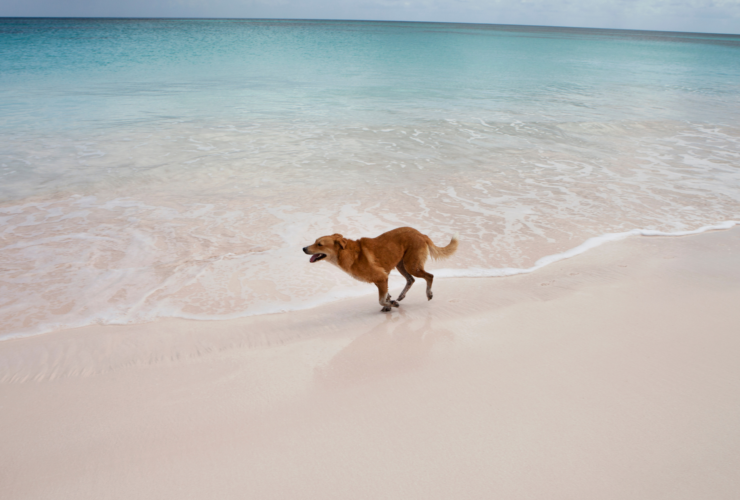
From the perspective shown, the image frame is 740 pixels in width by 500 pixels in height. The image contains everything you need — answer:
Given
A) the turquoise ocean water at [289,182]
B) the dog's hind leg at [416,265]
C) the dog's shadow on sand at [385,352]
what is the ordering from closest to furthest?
1. the dog's shadow on sand at [385,352]
2. the dog's hind leg at [416,265]
3. the turquoise ocean water at [289,182]

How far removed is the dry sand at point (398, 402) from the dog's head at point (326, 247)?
0.63 meters

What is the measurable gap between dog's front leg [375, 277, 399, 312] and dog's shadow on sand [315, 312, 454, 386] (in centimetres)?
14

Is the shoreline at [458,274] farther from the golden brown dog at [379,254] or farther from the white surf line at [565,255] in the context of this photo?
the golden brown dog at [379,254]

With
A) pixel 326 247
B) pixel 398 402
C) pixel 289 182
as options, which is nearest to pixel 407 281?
pixel 326 247

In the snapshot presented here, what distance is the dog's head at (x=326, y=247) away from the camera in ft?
14.7

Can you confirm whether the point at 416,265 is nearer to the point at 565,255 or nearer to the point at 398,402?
the point at 398,402

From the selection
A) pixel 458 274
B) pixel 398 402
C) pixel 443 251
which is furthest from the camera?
pixel 458 274

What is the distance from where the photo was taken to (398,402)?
334 cm

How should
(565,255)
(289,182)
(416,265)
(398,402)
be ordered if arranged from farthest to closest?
(289,182) < (565,255) < (416,265) < (398,402)

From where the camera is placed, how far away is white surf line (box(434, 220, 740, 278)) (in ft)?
18.8

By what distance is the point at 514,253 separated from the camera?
20.8 feet

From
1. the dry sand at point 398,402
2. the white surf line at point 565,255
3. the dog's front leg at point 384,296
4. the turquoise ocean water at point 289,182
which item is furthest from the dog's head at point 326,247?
the white surf line at point 565,255

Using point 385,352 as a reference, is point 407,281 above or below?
above

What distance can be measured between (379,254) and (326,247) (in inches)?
20.3
